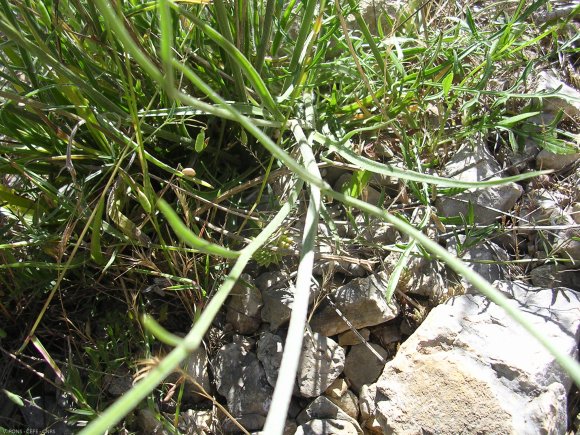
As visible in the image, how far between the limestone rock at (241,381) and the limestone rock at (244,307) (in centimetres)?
5

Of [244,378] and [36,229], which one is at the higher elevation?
[36,229]

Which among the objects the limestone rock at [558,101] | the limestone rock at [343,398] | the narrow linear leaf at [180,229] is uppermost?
the narrow linear leaf at [180,229]

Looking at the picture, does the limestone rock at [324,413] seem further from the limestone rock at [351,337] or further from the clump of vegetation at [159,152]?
the clump of vegetation at [159,152]

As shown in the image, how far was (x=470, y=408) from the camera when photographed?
3.26 feet

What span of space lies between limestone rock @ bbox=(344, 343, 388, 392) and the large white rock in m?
0.04

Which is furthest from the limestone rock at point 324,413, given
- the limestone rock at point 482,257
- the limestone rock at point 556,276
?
the limestone rock at point 556,276

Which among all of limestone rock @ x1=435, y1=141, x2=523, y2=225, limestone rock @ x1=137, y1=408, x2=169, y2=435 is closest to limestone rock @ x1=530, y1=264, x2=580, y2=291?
limestone rock @ x1=435, y1=141, x2=523, y2=225

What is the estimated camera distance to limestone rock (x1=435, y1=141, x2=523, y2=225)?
129cm

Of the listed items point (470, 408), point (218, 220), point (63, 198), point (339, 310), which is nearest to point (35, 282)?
point (63, 198)

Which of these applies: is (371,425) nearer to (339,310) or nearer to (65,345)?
(339,310)

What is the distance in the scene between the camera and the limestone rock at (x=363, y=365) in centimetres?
119

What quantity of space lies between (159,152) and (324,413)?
699 millimetres

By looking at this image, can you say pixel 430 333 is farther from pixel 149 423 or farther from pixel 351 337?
pixel 149 423

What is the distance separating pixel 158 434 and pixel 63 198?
0.54 m
